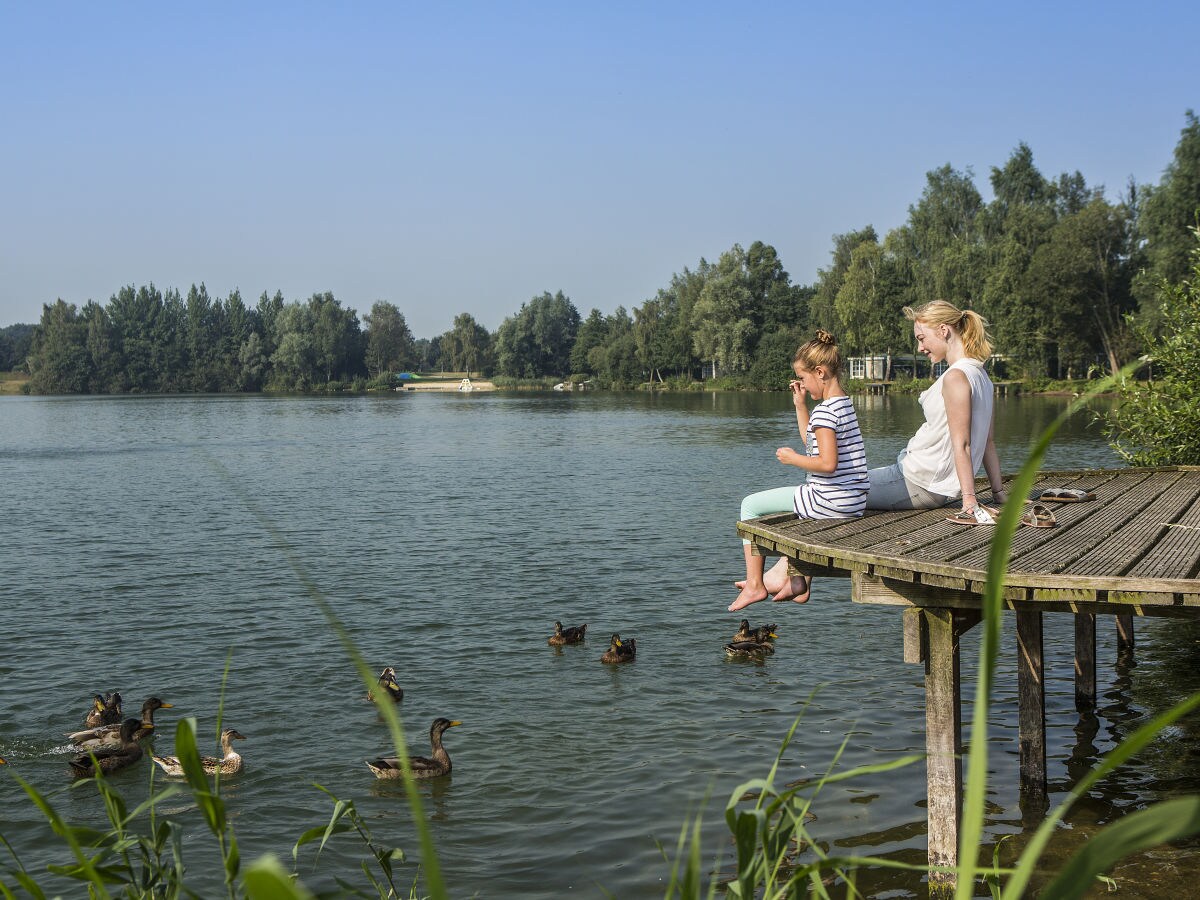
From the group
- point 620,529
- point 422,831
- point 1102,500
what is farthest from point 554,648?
point 422,831

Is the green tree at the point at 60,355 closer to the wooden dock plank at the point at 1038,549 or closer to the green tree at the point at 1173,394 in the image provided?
the green tree at the point at 1173,394

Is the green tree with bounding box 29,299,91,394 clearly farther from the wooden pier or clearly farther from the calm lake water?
the wooden pier

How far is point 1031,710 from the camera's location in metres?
8.23

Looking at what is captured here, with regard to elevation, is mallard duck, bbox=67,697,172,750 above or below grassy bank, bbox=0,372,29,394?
below

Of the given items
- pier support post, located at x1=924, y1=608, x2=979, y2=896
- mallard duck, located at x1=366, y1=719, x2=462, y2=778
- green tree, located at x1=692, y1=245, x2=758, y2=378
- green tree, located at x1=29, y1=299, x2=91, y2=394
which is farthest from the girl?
green tree, located at x1=29, y1=299, x2=91, y2=394

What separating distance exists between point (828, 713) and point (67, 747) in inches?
286

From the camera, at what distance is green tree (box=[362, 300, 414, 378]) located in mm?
175875

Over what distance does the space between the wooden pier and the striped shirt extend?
0.15 metres

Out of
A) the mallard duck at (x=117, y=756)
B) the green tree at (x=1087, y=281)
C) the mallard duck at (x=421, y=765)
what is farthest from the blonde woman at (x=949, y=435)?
the green tree at (x=1087, y=281)

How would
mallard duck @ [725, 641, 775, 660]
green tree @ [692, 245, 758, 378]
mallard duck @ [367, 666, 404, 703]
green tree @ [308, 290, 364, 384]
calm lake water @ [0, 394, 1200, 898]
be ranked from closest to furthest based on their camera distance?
1. calm lake water @ [0, 394, 1200, 898]
2. mallard duck @ [367, 666, 404, 703]
3. mallard duck @ [725, 641, 775, 660]
4. green tree @ [692, 245, 758, 378]
5. green tree @ [308, 290, 364, 384]

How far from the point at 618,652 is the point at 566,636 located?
974 millimetres

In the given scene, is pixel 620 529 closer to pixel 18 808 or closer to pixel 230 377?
pixel 18 808

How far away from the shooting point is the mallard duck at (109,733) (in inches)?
404

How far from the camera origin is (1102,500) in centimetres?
850
